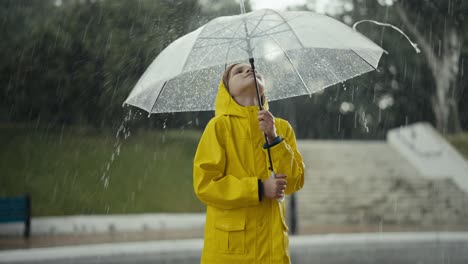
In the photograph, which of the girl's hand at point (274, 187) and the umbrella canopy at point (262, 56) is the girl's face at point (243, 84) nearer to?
the umbrella canopy at point (262, 56)

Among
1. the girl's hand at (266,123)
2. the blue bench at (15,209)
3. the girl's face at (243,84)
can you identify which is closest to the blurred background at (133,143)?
the blue bench at (15,209)

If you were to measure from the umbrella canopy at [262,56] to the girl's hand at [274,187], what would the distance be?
2.51ft

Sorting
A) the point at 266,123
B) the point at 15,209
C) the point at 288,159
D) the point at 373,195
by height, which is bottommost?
the point at 373,195

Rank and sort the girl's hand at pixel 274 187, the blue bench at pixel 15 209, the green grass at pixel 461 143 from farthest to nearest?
1. the green grass at pixel 461 143
2. the blue bench at pixel 15 209
3. the girl's hand at pixel 274 187

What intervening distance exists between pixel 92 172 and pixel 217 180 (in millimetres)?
15829

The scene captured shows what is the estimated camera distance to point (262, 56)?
3.90m

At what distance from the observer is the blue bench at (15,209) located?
1226 cm

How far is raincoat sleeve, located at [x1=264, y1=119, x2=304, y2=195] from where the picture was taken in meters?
3.32

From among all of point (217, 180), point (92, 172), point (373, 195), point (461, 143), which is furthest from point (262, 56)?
point (461, 143)

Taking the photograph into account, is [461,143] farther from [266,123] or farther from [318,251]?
[266,123]

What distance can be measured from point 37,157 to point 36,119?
12.2ft

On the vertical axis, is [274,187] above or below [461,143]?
above

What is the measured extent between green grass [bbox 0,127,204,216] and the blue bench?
3238 millimetres

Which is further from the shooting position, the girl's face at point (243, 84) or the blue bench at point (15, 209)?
the blue bench at point (15, 209)
